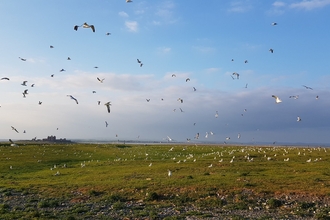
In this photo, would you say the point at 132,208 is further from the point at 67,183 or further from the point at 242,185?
the point at 67,183

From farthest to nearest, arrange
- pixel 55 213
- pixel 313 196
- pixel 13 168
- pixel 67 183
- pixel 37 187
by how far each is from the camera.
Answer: pixel 13 168
pixel 67 183
pixel 37 187
pixel 313 196
pixel 55 213

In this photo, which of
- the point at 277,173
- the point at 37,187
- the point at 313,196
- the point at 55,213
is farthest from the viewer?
the point at 277,173

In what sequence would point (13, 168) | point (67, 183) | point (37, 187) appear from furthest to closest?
1. point (13, 168)
2. point (67, 183)
3. point (37, 187)

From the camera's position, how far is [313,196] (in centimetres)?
2044

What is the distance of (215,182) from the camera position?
79.8 ft

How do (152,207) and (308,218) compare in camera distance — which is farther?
(152,207)

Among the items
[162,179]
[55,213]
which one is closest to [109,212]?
[55,213]

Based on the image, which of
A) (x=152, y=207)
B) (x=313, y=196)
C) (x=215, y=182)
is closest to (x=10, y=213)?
(x=152, y=207)

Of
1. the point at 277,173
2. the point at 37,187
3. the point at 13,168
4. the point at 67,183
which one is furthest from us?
the point at 13,168

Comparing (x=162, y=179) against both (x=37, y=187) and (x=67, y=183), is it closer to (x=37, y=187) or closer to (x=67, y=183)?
(x=67, y=183)

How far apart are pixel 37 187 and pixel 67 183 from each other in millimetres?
2576

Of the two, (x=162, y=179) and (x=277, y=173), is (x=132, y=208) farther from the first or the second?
(x=277, y=173)

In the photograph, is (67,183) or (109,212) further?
(67,183)

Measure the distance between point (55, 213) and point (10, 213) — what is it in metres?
2.62
